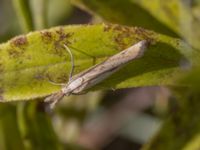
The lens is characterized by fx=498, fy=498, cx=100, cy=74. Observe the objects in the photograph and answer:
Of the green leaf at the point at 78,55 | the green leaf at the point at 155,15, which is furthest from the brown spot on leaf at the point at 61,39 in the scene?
the green leaf at the point at 155,15

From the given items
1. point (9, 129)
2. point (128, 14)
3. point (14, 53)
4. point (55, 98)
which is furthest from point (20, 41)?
point (9, 129)

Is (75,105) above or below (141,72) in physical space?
above

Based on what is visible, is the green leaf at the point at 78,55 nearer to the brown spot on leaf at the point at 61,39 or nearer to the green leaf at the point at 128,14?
the brown spot on leaf at the point at 61,39

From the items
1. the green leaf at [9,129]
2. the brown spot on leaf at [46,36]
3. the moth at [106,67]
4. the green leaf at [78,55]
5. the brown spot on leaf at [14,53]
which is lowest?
the moth at [106,67]

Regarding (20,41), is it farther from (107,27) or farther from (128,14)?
(128,14)

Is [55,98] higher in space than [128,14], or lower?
lower

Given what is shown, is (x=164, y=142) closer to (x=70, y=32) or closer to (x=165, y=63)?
(x=165, y=63)

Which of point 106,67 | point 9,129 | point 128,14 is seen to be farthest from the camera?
point 9,129

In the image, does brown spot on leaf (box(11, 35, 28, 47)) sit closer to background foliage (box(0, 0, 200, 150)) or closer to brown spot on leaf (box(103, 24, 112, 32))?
background foliage (box(0, 0, 200, 150))

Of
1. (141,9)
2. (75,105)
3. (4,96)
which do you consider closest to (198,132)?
(141,9)
